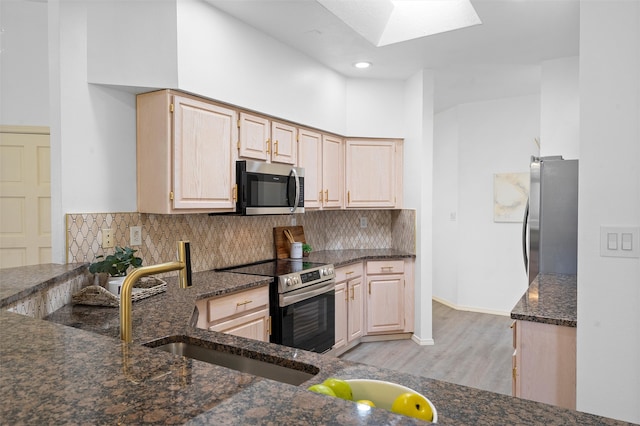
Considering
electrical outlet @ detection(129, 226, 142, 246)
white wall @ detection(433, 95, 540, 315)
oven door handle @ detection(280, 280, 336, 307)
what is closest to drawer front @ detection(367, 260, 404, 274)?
oven door handle @ detection(280, 280, 336, 307)

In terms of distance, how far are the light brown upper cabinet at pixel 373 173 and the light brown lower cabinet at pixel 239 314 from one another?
1.66 m

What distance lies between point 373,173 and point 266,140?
1439 mm

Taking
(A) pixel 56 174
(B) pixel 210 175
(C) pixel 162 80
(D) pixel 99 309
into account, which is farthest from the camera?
(B) pixel 210 175

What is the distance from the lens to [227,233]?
10.9 feet

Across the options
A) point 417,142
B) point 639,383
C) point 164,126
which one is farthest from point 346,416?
point 417,142

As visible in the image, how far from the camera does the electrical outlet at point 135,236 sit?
102 inches

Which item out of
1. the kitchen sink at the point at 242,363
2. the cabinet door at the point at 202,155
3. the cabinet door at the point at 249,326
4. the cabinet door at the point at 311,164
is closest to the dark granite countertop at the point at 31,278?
the kitchen sink at the point at 242,363

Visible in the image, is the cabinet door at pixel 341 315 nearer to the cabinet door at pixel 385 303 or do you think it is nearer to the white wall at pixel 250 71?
the cabinet door at pixel 385 303

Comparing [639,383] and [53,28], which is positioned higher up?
[53,28]

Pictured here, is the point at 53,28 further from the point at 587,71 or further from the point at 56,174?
the point at 587,71

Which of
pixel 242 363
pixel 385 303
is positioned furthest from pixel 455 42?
pixel 242 363

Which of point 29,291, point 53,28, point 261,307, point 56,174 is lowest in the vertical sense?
point 261,307

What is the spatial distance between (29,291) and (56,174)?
93 centimetres

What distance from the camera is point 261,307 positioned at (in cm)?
284
